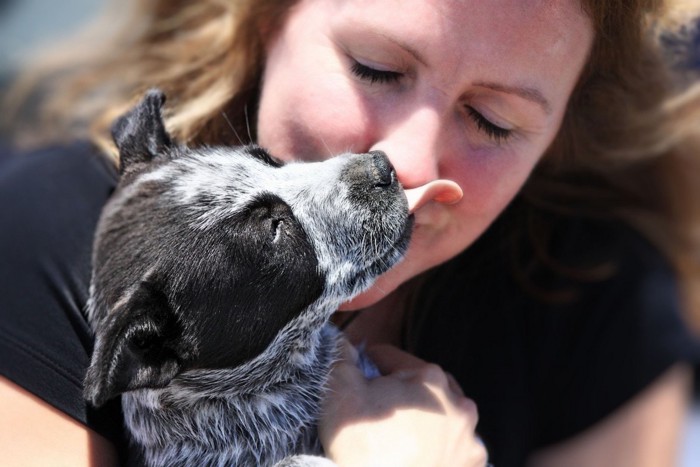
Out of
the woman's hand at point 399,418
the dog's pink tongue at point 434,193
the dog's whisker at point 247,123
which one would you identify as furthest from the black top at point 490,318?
the dog's pink tongue at point 434,193

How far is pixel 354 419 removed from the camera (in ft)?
5.76

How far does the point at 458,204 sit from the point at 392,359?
438mm

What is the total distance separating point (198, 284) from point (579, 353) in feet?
4.35

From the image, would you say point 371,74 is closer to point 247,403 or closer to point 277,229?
point 277,229

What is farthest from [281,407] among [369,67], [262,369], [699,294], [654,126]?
[699,294]

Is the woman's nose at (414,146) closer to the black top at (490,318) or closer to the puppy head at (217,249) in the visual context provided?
the puppy head at (217,249)

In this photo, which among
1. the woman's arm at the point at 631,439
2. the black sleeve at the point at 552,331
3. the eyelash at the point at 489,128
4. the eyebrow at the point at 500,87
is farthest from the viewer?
the woman's arm at the point at 631,439

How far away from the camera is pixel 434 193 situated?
1673 millimetres

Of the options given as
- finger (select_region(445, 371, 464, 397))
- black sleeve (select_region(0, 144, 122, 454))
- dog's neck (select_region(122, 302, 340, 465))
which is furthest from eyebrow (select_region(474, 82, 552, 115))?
black sleeve (select_region(0, 144, 122, 454))

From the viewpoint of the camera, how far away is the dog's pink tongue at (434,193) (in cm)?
164

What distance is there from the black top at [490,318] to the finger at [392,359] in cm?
12

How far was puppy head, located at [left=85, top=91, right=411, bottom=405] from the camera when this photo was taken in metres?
1.51

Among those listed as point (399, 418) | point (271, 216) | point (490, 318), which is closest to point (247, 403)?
point (399, 418)

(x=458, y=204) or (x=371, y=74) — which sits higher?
(x=371, y=74)
